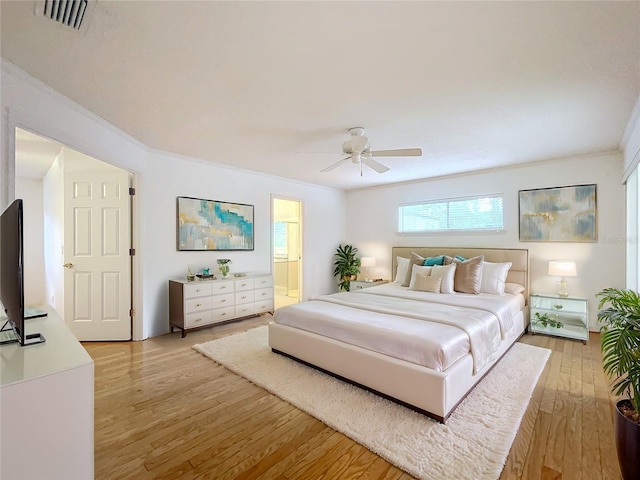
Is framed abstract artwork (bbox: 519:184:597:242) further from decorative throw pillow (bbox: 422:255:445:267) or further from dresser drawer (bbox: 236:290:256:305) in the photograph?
dresser drawer (bbox: 236:290:256:305)

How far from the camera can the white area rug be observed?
1748 mm

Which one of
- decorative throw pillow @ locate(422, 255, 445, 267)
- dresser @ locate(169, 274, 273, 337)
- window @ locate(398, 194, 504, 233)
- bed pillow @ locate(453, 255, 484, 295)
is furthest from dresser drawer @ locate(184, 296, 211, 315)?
window @ locate(398, 194, 504, 233)

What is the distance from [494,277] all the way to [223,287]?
377 cm

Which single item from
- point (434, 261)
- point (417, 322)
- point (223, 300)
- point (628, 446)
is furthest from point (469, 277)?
point (223, 300)

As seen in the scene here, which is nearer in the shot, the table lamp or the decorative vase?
the table lamp

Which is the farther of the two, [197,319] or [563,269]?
[197,319]

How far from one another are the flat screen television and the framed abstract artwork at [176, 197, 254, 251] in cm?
257

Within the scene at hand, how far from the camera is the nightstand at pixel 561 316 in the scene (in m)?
3.84

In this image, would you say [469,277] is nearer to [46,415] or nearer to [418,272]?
[418,272]

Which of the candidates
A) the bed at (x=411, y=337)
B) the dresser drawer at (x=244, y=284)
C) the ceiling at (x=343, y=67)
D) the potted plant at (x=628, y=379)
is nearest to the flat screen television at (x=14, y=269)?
the ceiling at (x=343, y=67)

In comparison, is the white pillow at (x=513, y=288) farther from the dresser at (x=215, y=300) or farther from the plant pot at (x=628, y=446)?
the dresser at (x=215, y=300)

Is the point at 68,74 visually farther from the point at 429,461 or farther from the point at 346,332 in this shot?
the point at 429,461

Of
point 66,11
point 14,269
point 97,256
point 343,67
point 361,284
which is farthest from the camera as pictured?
point 361,284

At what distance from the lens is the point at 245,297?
4590 mm
